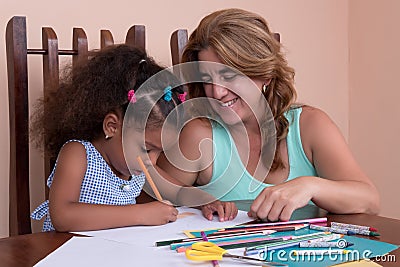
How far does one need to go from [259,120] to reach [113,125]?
44 centimetres

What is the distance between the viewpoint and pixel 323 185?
4.05ft

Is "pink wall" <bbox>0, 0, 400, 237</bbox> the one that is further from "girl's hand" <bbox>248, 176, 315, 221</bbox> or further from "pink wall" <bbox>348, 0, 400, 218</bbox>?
"girl's hand" <bbox>248, 176, 315, 221</bbox>

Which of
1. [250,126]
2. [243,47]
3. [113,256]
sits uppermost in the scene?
[243,47]

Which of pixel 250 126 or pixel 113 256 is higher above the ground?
pixel 250 126

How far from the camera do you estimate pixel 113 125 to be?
1.32 meters

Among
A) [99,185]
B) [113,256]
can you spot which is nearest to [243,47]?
[99,185]

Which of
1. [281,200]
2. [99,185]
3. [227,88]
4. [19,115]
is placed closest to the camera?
[281,200]

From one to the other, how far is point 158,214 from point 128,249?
0.62 ft

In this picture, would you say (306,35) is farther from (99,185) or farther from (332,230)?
(332,230)

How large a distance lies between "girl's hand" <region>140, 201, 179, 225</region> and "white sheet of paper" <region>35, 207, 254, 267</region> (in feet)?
0.04

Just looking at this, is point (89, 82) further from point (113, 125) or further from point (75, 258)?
point (75, 258)

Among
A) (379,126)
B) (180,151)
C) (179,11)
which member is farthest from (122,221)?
(379,126)

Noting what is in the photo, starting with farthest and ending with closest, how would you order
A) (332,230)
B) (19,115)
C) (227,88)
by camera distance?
1. (19,115)
2. (227,88)
3. (332,230)

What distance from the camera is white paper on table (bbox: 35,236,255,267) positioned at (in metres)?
0.87
